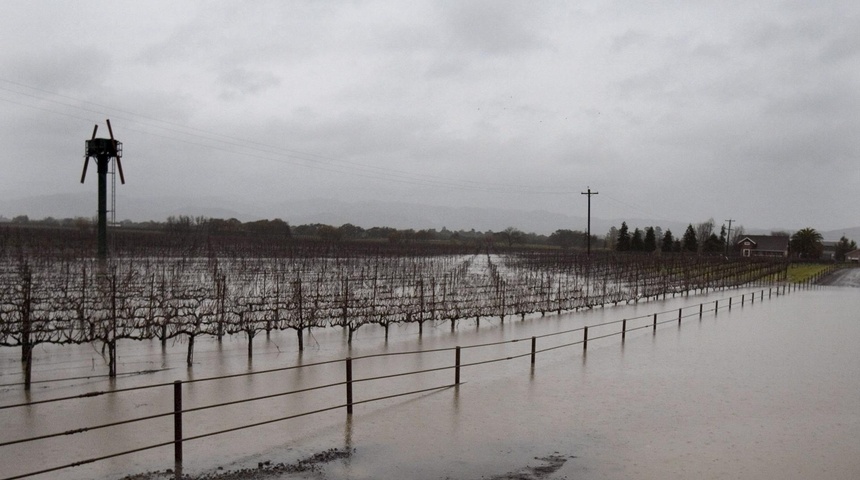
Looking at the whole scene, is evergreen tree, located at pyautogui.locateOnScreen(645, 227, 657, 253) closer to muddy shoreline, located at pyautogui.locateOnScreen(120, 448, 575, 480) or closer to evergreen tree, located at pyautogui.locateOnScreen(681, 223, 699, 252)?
evergreen tree, located at pyautogui.locateOnScreen(681, 223, 699, 252)

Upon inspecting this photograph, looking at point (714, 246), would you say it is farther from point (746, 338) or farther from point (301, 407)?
point (301, 407)

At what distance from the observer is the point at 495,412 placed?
10.7m

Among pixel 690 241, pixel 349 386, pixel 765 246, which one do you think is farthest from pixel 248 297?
pixel 765 246

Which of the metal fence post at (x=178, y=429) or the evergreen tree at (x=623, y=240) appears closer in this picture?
the metal fence post at (x=178, y=429)

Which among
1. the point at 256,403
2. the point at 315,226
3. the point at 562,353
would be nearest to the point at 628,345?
the point at 562,353

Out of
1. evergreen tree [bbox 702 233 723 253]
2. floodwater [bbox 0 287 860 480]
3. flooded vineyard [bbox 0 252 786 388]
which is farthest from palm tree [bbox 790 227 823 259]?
floodwater [bbox 0 287 860 480]

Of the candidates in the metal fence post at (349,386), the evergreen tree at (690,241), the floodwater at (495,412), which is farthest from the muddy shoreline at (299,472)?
the evergreen tree at (690,241)

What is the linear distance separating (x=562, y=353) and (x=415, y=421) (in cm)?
755

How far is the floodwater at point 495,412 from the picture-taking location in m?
8.27

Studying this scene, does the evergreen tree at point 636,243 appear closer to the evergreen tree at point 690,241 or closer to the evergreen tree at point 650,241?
the evergreen tree at point 650,241

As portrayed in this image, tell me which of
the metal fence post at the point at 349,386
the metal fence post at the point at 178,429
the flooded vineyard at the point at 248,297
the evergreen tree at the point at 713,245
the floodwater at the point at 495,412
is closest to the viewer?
the metal fence post at the point at 178,429

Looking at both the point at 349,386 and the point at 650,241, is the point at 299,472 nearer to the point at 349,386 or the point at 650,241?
the point at 349,386

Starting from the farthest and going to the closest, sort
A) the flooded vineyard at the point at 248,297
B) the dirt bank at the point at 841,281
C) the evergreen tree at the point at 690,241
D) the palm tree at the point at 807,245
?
1. the palm tree at the point at 807,245
2. the evergreen tree at the point at 690,241
3. the dirt bank at the point at 841,281
4. the flooded vineyard at the point at 248,297

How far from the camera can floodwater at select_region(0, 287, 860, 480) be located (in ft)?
27.1
